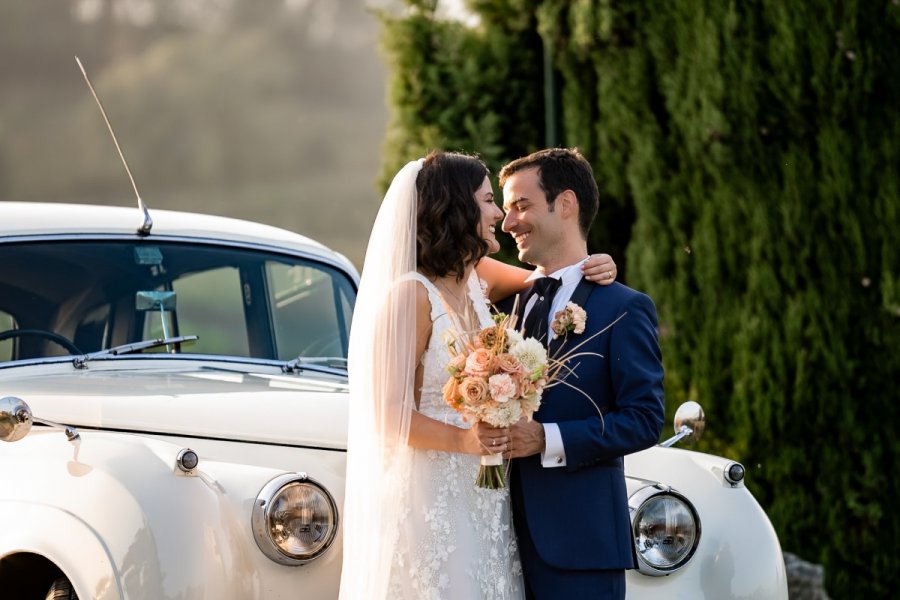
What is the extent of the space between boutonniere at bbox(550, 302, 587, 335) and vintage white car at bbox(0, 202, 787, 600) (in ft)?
2.04

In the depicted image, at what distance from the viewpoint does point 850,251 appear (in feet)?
21.1

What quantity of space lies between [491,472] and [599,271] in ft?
2.13

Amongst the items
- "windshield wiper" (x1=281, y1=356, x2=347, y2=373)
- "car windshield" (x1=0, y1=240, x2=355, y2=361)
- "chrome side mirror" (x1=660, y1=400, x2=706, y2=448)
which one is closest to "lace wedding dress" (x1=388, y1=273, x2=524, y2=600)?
"chrome side mirror" (x1=660, y1=400, x2=706, y2=448)

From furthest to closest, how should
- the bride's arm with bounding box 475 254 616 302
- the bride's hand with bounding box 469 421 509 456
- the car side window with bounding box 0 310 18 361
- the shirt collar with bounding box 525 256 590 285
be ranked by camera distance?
the car side window with bounding box 0 310 18 361 < the bride's arm with bounding box 475 254 616 302 < the shirt collar with bounding box 525 256 590 285 < the bride's hand with bounding box 469 421 509 456

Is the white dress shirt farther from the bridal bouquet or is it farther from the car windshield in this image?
the car windshield

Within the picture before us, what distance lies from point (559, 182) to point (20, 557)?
1816mm

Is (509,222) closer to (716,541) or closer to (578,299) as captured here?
(578,299)

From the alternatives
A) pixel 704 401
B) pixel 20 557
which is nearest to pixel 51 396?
pixel 20 557

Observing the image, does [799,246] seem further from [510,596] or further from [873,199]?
[510,596]

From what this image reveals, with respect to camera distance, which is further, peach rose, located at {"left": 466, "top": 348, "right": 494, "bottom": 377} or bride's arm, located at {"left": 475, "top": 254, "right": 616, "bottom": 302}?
bride's arm, located at {"left": 475, "top": 254, "right": 616, "bottom": 302}

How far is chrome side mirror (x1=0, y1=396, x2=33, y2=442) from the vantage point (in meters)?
3.19

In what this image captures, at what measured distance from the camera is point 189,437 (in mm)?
3518

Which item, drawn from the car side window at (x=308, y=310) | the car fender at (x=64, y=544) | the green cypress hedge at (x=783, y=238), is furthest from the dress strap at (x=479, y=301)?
the green cypress hedge at (x=783, y=238)

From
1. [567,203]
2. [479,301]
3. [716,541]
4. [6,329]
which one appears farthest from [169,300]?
[716,541]
